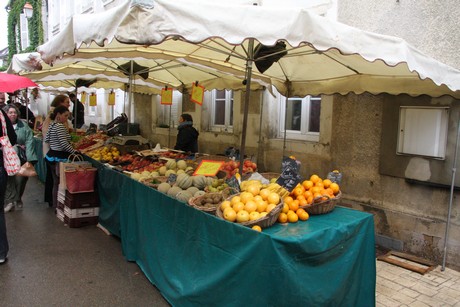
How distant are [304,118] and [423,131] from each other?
8.04 feet

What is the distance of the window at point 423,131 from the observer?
180 inches

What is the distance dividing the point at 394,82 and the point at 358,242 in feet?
7.75

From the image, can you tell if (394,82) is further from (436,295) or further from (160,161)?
(160,161)

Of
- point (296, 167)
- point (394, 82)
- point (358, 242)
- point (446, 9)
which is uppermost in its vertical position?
point (446, 9)

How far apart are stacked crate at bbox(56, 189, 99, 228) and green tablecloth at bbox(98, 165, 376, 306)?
7.18 feet

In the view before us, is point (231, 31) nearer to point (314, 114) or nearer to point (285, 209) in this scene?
point (285, 209)

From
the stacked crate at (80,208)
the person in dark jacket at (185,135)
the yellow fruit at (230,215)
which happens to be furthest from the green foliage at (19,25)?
the yellow fruit at (230,215)

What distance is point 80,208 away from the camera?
5695 mm

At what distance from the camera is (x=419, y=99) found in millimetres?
4762

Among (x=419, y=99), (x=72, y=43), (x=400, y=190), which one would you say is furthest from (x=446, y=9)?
(x=72, y=43)

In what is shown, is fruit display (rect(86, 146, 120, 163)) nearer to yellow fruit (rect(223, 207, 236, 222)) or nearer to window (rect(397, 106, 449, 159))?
yellow fruit (rect(223, 207, 236, 222))

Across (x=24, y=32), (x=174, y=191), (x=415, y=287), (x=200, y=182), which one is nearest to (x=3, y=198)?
(x=174, y=191)

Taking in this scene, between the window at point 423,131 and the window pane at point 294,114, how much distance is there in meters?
2.34

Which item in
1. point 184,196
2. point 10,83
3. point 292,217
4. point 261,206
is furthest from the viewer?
point 10,83
